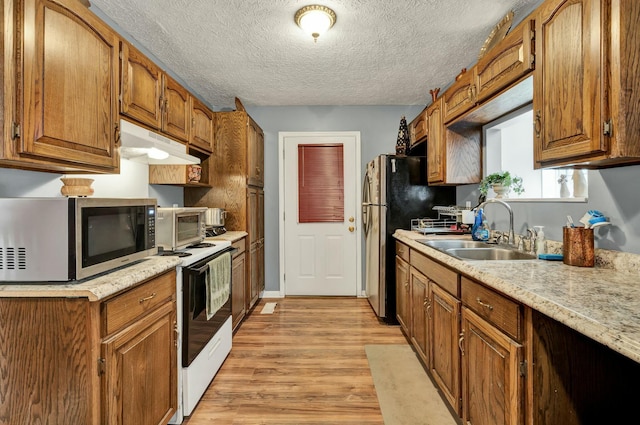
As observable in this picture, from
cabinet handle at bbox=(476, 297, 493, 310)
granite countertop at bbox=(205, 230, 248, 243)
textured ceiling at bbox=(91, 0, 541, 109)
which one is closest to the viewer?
cabinet handle at bbox=(476, 297, 493, 310)

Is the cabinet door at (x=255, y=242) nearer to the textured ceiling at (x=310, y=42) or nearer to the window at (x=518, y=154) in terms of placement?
the textured ceiling at (x=310, y=42)

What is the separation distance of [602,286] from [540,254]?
0.59 metres

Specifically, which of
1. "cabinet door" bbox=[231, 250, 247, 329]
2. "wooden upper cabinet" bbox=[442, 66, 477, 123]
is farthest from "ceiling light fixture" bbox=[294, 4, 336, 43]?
"cabinet door" bbox=[231, 250, 247, 329]

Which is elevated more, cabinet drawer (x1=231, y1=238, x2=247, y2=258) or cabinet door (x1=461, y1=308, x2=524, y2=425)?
cabinet drawer (x1=231, y1=238, x2=247, y2=258)

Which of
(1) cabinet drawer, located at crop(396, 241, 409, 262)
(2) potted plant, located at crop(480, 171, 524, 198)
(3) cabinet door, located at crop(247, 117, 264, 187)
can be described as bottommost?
(1) cabinet drawer, located at crop(396, 241, 409, 262)

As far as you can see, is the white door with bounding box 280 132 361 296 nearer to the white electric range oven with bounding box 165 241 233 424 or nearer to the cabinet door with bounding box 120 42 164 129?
the white electric range oven with bounding box 165 241 233 424

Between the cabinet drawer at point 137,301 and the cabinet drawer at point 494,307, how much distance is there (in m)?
1.50

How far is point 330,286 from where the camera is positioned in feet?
13.5

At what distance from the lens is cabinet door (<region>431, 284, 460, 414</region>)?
166 centimetres

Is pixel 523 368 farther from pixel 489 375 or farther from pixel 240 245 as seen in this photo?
pixel 240 245

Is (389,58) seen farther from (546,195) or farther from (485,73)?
(546,195)

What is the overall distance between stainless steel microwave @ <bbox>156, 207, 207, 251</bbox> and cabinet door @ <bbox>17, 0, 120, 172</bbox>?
491 mm

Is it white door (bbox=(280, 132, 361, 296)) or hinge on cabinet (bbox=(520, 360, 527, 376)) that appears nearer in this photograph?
hinge on cabinet (bbox=(520, 360, 527, 376))

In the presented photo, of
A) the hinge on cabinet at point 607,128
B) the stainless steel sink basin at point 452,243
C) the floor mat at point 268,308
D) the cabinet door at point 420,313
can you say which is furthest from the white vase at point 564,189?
the floor mat at point 268,308
